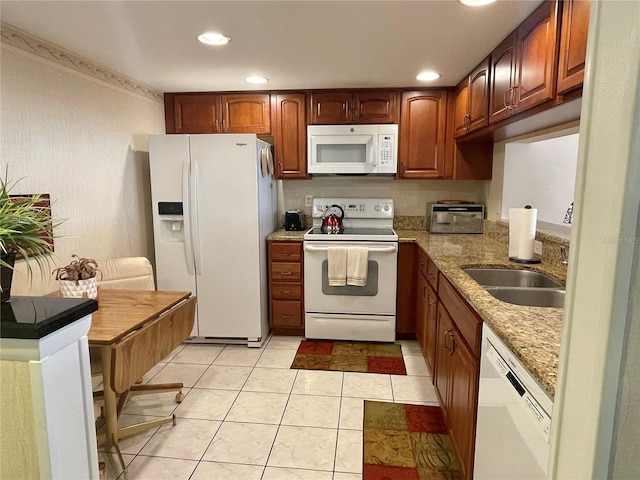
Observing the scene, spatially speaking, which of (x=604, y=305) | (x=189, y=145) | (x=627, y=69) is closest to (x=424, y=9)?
(x=627, y=69)

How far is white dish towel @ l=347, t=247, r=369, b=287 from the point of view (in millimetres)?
3178

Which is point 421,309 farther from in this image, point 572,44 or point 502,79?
point 572,44

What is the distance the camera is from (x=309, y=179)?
12.4 feet

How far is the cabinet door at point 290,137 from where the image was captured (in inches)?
137

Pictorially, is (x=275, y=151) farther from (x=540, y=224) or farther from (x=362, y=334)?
(x=540, y=224)

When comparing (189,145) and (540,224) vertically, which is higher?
(189,145)

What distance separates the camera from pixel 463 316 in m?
1.73

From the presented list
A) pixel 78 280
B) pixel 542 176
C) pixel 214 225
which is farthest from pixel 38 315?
pixel 542 176

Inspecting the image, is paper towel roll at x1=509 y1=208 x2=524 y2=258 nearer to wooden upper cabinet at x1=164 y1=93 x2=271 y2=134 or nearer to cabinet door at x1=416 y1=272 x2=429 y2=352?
cabinet door at x1=416 y1=272 x2=429 y2=352

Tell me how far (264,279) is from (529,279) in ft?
6.80

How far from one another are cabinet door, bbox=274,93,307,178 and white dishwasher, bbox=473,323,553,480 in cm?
251

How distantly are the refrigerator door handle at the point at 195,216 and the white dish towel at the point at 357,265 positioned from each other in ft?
4.12

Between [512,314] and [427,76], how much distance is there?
228 centimetres

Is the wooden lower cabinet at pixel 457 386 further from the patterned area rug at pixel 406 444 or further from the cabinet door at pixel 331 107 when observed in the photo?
the cabinet door at pixel 331 107
